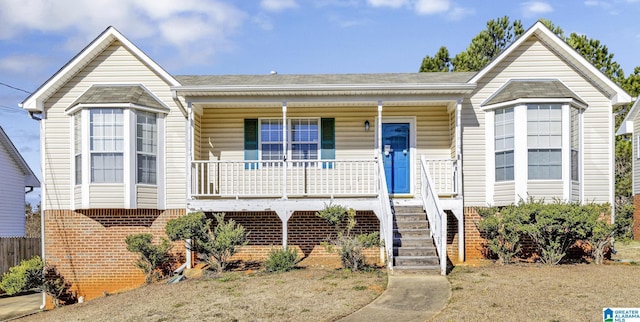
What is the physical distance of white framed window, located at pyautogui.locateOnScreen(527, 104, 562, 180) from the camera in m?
13.6

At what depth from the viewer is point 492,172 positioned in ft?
46.6

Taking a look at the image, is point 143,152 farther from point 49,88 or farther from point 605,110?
point 605,110

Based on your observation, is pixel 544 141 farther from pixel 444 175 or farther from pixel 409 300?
pixel 409 300

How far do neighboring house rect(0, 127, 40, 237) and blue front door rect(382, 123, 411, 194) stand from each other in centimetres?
1382

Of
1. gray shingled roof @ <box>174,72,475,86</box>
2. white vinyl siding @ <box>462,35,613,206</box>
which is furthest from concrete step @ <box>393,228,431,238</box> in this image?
gray shingled roof @ <box>174,72,475,86</box>

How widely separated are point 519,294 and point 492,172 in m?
5.08

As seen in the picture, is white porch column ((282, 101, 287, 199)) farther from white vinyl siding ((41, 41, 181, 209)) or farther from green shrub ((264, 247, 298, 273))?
white vinyl siding ((41, 41, 181, 209))

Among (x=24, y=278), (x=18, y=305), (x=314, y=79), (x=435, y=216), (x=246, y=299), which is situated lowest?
(x=18, y=305)

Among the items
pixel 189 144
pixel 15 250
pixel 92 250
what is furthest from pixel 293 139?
pixel 15 250

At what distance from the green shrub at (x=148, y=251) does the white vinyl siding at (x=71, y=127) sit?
1.29 metres

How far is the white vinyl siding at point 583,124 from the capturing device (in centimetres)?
1435

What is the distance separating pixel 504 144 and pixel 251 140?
21.0ft

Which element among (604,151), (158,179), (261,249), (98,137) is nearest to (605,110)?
(604,151)

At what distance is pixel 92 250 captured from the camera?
14.3 m
